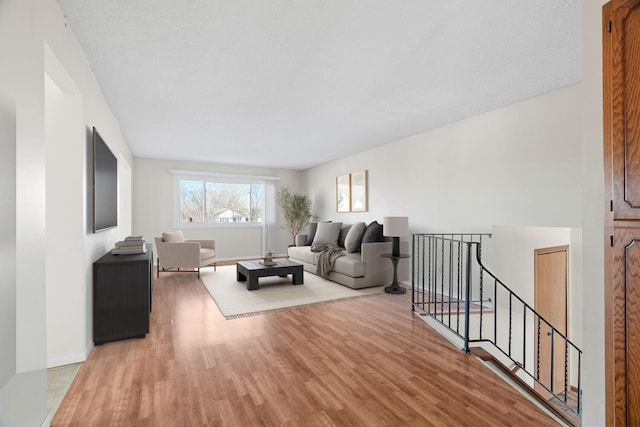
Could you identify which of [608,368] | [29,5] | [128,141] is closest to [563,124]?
[608,368]

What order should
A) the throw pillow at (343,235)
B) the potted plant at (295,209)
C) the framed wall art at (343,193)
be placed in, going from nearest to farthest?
the throw pillow at (343,235) → the framed wall art at (343,193) → the potted plant at (295,209)

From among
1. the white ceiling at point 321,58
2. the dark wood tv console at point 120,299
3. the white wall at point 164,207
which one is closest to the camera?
the white ceiling at point 321,58

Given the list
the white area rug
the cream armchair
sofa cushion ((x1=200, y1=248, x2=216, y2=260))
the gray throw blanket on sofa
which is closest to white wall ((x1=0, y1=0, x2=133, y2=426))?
the white area rug

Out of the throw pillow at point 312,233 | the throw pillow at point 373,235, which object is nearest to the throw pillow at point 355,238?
the throw pillow at point 373,235

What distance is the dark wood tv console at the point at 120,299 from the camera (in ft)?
8.56

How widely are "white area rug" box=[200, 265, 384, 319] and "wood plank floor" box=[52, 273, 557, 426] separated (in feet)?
1.44

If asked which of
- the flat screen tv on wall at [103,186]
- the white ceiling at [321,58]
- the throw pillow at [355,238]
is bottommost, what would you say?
the throw pillow at [355,238]

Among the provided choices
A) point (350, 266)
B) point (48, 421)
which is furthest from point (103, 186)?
point (350, 266)

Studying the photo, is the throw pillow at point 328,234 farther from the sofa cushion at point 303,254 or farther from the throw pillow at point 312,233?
the throw pillow at point 312,233

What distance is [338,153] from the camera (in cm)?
621

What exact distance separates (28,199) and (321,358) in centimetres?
205

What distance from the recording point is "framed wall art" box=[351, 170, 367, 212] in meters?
5.96

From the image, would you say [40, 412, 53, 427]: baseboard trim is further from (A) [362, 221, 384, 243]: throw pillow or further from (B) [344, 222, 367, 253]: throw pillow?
(B) [344, 222, 367, 253]: throw pillow

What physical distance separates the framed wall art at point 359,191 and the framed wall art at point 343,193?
0.14 metres
